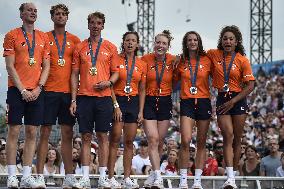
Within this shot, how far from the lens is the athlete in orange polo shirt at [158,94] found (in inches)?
323

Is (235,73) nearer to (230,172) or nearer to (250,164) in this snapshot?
(230,172)

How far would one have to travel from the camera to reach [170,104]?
838cm

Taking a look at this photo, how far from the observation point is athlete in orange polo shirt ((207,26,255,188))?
320 inches

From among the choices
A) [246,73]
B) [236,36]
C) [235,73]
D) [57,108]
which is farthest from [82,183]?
[236,36]

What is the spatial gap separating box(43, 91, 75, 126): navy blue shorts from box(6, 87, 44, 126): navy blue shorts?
7.5 inches

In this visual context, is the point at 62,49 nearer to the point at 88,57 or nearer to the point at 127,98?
the point at 88,57

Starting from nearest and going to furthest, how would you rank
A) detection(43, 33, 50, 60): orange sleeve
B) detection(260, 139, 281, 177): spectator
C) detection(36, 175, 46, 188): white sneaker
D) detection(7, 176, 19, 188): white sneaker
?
detection(7, 176, 19, 188): white sneaker < detection(36, 175, 46, 188): white sneaker < detection(43, 33, 50, 60): orange sleeve < detection(260, 139, 281, 177): spectator

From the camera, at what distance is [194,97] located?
811 centimetres

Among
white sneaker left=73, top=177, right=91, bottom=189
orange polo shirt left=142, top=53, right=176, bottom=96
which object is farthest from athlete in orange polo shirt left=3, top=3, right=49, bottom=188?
orange polo shirt left=142, top=53, right=176, bottom=96

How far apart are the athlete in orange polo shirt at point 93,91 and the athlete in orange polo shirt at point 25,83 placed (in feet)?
1.64

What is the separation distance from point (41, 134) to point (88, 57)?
4.27ft

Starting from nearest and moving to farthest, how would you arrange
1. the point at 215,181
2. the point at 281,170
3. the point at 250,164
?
1. the point at 215,181
2. the point at 281,170
3. the point at 250,164

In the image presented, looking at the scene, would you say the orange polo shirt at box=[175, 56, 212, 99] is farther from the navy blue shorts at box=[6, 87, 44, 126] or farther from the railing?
the navy blue shorts at box=[6, 87, 44, 126]

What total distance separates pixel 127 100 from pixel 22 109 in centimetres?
159
